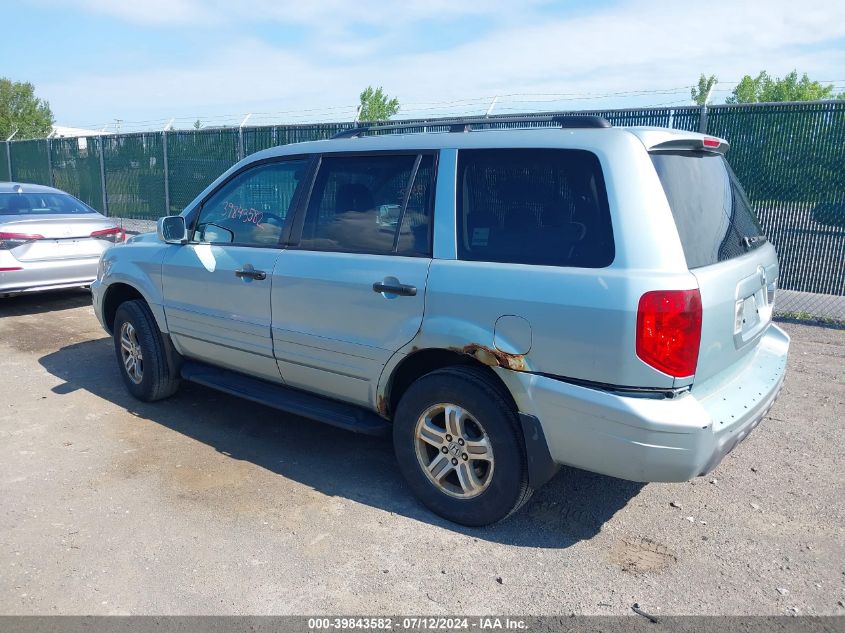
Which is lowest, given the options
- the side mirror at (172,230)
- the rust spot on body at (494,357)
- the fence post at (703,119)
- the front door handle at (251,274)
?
the rust spot on body at (494,357)

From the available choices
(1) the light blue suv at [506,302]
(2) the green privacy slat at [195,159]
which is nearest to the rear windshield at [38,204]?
(2) the green privacy slat at [195,159]

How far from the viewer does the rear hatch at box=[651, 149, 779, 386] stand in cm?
301

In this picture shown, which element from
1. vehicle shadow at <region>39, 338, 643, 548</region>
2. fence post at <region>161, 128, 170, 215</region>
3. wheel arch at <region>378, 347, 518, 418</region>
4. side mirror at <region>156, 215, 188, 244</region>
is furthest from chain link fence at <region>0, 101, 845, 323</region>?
fence post at <region>161, 128, 170, 215</region>

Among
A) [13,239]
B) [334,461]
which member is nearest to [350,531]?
[334,461]

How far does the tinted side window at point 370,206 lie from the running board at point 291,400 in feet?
3.02

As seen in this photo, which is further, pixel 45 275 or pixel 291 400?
pixel 45 275

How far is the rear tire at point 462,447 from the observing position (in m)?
3.28

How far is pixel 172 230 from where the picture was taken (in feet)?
15.5

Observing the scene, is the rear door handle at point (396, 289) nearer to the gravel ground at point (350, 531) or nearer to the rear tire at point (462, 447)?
the rear tire at point (462, 447)

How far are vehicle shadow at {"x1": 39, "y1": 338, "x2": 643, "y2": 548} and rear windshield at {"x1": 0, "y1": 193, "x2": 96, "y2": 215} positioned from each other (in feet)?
11.2

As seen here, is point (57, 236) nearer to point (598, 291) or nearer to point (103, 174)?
point (598, 291)

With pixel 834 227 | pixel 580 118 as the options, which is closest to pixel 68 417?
pixel 580 118

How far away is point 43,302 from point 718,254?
8.67 metres

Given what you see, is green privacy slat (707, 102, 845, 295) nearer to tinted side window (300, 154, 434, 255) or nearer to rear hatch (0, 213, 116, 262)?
tinted side window (300, 154, 434, 255)
